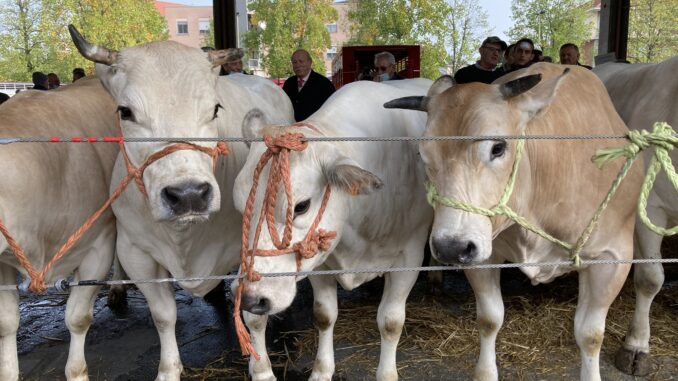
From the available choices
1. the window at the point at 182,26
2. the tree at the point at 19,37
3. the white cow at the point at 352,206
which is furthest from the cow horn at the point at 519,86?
the window at the point at 182,26

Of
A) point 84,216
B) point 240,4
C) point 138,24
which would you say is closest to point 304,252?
point 84,216

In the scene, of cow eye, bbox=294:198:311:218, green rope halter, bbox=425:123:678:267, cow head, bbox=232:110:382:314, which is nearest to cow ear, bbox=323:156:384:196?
cow head, bbox=232:110:382:314

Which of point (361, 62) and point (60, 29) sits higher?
point (60, 29)

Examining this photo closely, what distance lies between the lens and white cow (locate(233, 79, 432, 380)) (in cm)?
242

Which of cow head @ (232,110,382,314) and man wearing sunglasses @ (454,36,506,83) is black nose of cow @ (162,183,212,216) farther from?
man wearing sunglasses @ (454,36,506,83)

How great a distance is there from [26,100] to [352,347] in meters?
2.76

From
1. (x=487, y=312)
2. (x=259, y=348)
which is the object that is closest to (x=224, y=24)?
(x=259, y=348)

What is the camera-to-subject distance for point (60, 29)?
84.8 feet

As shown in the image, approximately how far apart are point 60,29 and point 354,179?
2799 cm

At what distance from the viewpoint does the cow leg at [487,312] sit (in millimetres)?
3222

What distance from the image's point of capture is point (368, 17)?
2408 cm

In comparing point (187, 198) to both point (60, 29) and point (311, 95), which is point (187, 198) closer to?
point (311, 95)

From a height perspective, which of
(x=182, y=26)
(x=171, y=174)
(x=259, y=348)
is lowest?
(x=259, y=348)

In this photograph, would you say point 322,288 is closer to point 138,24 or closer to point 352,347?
point 352,347
